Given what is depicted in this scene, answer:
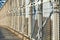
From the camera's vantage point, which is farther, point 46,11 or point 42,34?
point 42,34

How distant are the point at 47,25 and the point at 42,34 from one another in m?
0.52

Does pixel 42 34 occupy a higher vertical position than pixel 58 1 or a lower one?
lower

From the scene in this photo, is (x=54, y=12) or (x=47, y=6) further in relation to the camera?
(x=47, y=6)

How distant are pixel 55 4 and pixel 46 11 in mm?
634

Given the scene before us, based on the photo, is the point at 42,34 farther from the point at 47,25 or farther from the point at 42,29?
the point at 47,25

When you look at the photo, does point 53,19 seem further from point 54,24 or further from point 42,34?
point 42,34

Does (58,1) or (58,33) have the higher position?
(58,1)

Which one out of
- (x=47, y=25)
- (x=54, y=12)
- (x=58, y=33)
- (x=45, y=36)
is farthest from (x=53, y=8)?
(x=45, y=36)

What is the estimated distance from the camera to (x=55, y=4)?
12.3 ft

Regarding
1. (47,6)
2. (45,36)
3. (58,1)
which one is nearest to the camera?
(58,1)

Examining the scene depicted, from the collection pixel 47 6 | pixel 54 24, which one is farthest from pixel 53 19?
pixel 47 6

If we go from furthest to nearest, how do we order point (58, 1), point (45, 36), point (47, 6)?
point (45, 36), point (47, 6), point (58, 1)

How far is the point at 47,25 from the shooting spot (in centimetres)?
450

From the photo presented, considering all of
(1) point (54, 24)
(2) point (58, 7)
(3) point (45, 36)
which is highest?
(2) point (58, 7)
